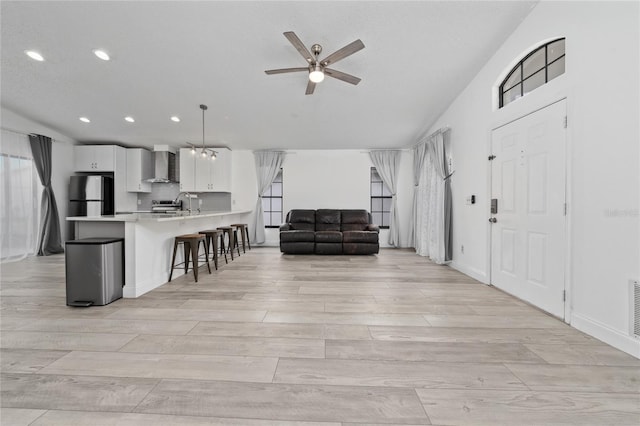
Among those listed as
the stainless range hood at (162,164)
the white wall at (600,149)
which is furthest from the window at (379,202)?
the stainless range hood at (162,164)

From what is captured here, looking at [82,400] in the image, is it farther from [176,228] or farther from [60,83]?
[60,83]

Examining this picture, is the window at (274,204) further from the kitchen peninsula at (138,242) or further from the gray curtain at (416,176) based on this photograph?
the kitchen peninsula at (138,242)

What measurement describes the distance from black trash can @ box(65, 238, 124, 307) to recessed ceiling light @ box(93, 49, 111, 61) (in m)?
2.57

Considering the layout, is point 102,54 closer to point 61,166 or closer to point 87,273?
point 87,273

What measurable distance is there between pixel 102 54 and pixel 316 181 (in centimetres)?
456

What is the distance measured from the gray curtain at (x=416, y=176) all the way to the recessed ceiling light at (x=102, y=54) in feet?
17.8

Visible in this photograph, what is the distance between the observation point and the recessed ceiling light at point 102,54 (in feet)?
11.2

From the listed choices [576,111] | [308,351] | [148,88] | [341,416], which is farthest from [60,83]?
[576,111]

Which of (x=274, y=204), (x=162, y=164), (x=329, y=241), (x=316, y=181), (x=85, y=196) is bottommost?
(x=329, y=241)

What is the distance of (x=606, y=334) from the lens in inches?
74.7

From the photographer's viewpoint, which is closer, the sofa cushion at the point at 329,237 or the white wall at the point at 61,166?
the sofa cushion at the point at 329,237

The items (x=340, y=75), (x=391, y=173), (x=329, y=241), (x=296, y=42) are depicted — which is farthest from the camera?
(x=391, y=173)

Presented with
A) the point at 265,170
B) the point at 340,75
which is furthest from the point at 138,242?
the point at 265,170

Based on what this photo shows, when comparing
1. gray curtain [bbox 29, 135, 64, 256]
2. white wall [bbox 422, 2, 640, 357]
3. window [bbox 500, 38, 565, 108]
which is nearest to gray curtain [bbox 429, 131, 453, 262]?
window [bbox 500, 38, 565, 108]
